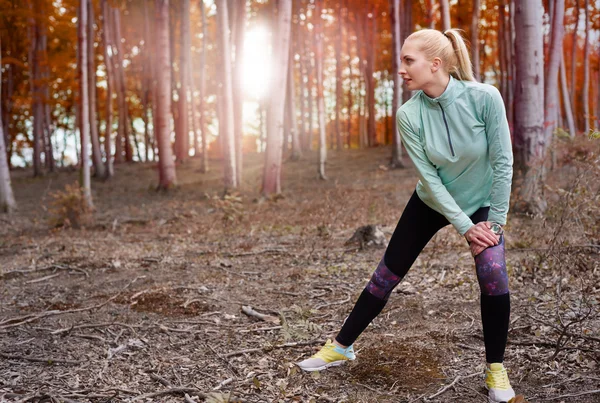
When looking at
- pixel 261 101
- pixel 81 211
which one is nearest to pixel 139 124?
pixel 261 101

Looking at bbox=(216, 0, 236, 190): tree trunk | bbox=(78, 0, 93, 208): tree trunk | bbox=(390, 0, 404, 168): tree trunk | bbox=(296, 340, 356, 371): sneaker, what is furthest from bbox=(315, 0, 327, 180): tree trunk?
bbox=(296, 340, 356, 371): sneaker

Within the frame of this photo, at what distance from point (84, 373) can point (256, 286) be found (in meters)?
2.44

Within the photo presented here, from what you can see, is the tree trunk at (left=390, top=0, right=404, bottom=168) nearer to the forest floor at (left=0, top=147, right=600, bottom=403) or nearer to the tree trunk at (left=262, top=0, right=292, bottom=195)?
the tree trunk at (left=262, top=0, right=292, bottom=195)

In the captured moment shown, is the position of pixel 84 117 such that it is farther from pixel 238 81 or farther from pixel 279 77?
pixel 238 81

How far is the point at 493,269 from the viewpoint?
2953mm

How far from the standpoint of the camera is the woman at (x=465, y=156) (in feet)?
9.72

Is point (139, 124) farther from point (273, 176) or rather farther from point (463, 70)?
point (463, 70)

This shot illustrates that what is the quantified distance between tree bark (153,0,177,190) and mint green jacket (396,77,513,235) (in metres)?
13.7

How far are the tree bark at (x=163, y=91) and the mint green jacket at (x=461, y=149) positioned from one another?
13700 millimetres

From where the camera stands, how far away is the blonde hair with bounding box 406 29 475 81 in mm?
3014

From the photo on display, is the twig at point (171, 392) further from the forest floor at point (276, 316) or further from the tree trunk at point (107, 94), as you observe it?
the tree trunk at point (107, 94)

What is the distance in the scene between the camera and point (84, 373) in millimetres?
3770

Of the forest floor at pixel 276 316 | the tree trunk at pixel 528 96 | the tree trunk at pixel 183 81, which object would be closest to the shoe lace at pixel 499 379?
the forest floor at pixel 276 316

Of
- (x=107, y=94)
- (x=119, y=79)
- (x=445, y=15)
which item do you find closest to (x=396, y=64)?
(x=445, y=15)
